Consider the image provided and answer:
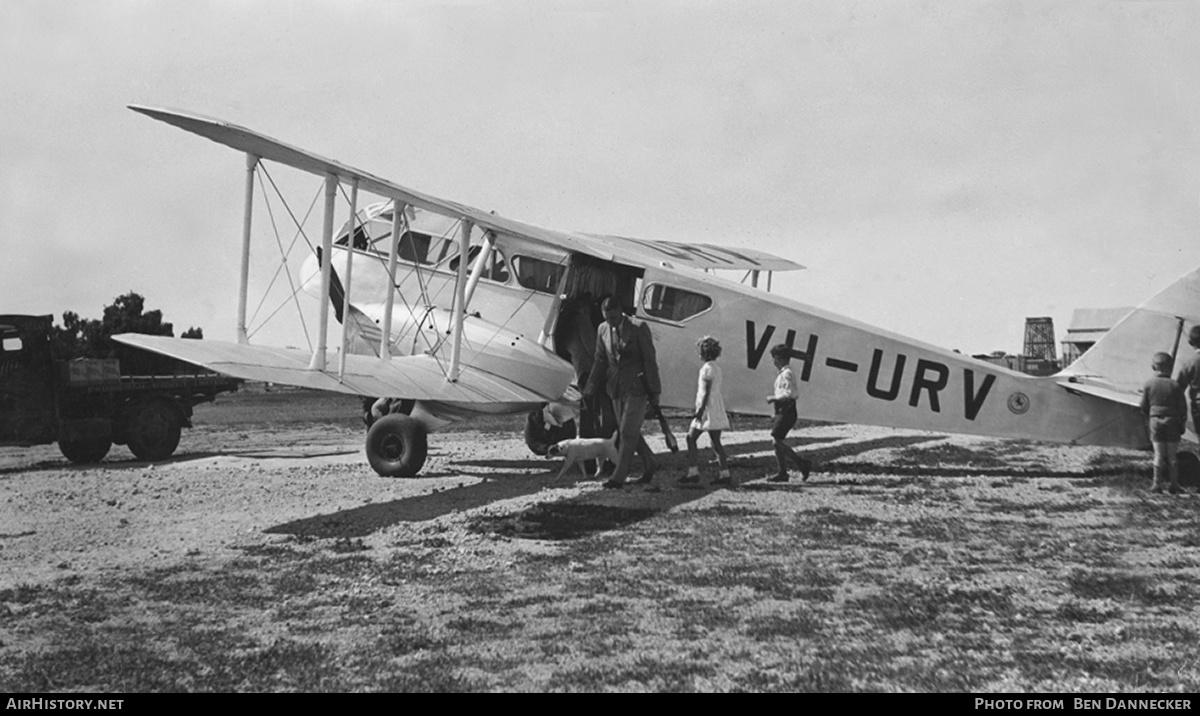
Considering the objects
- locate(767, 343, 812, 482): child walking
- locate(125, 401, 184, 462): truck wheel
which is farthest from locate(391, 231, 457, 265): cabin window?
locate(767, 343, 812, 482): child walking

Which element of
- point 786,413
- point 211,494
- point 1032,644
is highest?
point 786,413

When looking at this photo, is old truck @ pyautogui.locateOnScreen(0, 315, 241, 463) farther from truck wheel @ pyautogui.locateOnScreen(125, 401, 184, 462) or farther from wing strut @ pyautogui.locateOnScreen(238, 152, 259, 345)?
wing strut @ pyautogui.locateOnScreen(238, 152, 259, 345)

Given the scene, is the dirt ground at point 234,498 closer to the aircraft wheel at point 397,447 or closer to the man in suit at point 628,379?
the aircraft wheel at point 397,447

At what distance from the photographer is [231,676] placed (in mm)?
4414

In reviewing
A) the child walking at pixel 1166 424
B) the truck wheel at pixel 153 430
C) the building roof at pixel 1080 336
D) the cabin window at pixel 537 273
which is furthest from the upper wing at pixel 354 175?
the building roof at pixel 1080 336

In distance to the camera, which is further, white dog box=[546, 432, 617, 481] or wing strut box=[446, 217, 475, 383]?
wing strut box=[446, 217, 475, 383]

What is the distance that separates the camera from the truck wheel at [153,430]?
51.8 feet

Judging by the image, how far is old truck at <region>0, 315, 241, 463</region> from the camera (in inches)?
575

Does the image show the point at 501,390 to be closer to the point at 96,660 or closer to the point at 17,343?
the point at 17,343

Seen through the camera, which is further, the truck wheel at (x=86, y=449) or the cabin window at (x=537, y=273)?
the truck wheel at (x=86, y=449)

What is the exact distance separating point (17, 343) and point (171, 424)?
2.46 m

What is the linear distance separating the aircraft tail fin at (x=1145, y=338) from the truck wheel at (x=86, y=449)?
1347cm

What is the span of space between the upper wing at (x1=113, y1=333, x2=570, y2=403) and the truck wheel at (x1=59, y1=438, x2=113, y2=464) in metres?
3.98
